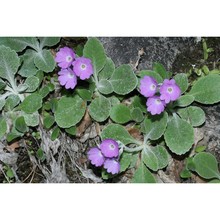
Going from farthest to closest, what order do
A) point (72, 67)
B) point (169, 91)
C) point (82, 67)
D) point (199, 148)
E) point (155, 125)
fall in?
1. point (199, 148)
2. point (155, 125)
3. point (72, 67)
4. point (82, 67)
5. point (169, 91)

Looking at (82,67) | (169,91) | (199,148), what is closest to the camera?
(169,91)

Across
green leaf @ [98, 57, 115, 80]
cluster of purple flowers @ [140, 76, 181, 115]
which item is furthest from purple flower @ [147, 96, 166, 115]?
green leaf @ [98, 57, 115, 80]

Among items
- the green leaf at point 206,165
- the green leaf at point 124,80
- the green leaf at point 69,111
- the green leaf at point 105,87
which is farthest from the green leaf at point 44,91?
the green leaf at point 206,165

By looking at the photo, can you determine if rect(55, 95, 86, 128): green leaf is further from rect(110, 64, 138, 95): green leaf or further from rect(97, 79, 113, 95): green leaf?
rect(110, 64, 138, 95): green leaf

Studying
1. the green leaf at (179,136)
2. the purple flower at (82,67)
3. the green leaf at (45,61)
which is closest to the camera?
the purple flower at (82,67)

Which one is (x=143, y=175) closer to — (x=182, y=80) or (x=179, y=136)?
(x=179, y=136)

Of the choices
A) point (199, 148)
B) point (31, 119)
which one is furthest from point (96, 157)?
point (199, 148)

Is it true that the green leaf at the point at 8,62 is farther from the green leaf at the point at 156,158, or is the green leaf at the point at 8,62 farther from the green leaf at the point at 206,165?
the green leaf at the point at 206,165

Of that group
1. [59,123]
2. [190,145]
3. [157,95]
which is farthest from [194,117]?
[59,123]
